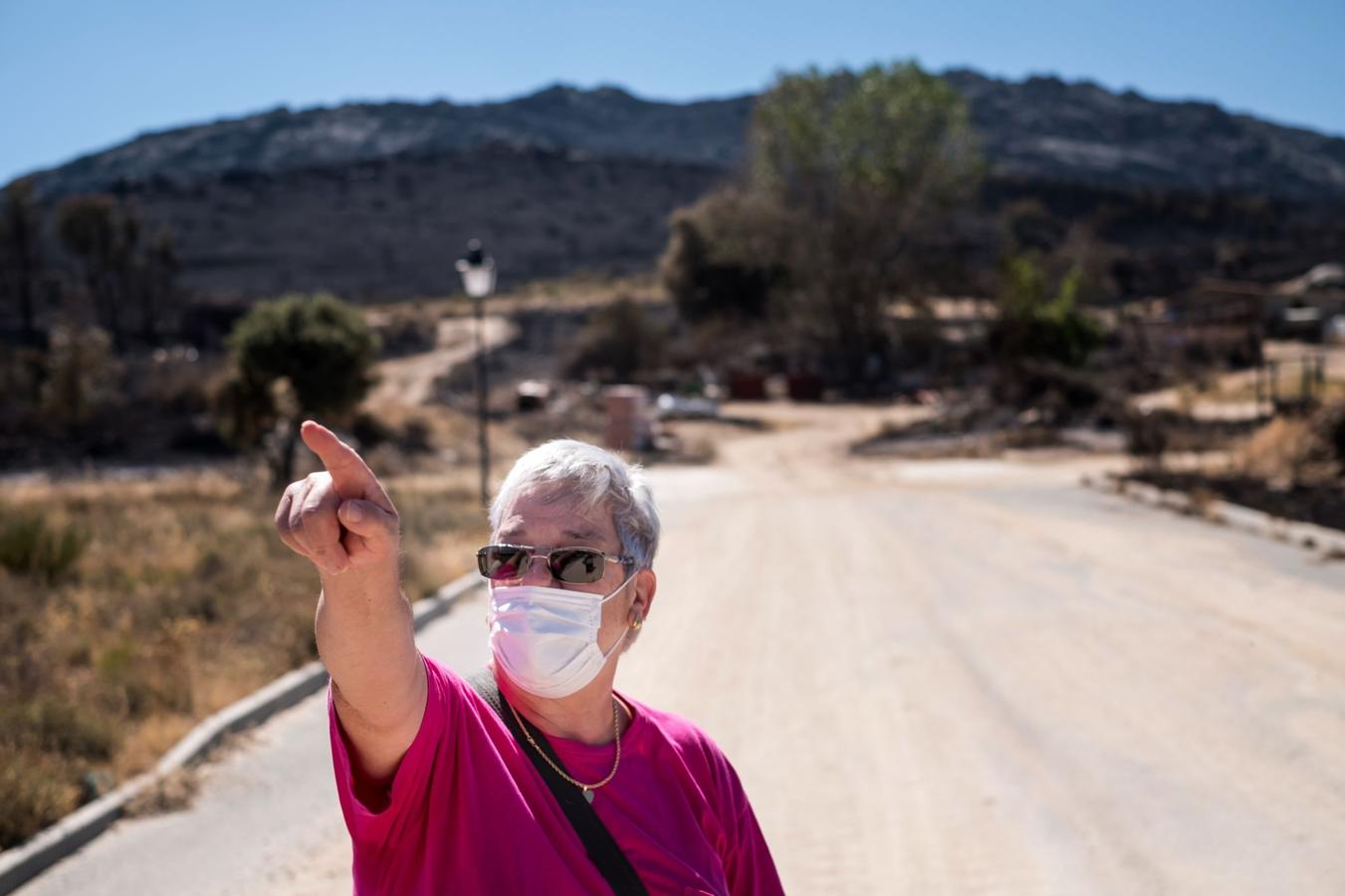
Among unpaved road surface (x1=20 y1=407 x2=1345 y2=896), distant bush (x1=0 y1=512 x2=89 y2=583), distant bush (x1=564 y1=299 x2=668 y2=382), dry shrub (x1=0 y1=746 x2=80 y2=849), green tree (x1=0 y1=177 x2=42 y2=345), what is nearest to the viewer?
unpaved road surface (x1=20 y1=407 x2=1345 y2=896)

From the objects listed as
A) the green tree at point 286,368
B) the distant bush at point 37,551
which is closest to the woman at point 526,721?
the distant bush at point 37,551

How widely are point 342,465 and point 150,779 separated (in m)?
4.62

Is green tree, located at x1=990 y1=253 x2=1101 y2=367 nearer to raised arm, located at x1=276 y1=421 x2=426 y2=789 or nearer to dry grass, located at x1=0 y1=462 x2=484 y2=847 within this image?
dry grass, located at x1=0 y1=462 x2=484 y2=847

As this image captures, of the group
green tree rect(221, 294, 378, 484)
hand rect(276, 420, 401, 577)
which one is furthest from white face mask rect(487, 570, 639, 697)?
green tree rect(221, 294, 378, 484)

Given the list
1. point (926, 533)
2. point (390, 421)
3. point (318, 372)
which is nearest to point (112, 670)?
point (926, 533)

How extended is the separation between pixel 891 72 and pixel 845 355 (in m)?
10.6

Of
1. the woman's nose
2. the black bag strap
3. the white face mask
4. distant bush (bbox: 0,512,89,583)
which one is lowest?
distant bush (bbox: 0,512,89,583)

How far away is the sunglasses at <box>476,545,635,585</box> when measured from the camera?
7.84 ft

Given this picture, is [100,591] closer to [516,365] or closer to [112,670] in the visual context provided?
A: [112,670]

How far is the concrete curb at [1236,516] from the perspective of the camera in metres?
11.3

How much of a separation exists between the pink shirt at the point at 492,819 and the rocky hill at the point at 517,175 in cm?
4184

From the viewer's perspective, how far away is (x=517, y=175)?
10419 centimetres

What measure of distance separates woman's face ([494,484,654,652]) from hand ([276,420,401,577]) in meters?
0.51

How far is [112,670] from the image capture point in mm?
7293
